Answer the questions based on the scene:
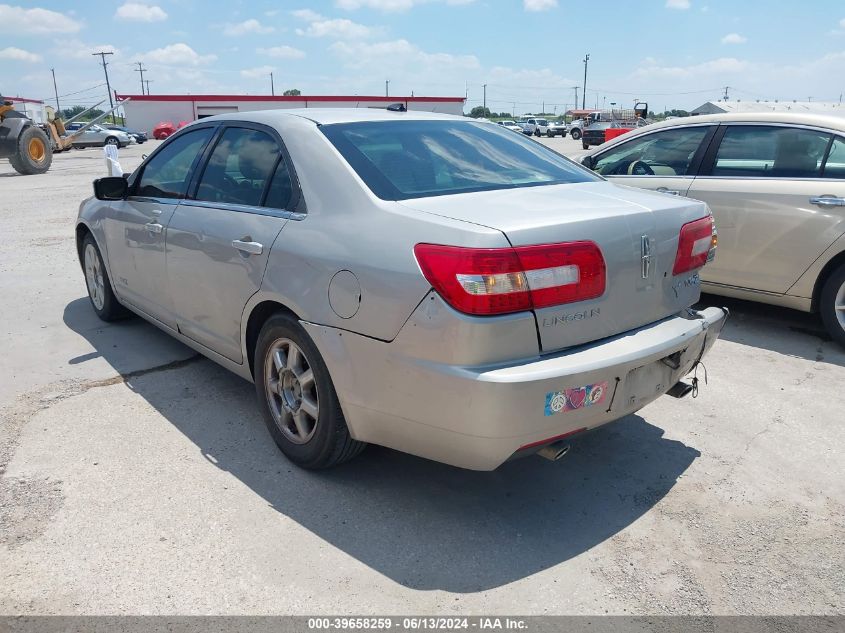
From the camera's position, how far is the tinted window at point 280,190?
3.21m

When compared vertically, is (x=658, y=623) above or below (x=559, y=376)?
below

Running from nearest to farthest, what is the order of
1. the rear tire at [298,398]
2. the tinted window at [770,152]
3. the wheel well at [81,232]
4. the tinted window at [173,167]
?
the rear tire at [298,398]
the tinted window at [173,167]
the tinted window at [770,152]
the wheel well at [81,232]

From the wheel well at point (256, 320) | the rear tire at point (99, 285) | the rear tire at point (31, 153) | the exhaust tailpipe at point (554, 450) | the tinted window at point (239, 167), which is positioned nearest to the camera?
the exhaust tailpipe at point (554, 450)

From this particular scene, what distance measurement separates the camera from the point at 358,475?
323 centimetres

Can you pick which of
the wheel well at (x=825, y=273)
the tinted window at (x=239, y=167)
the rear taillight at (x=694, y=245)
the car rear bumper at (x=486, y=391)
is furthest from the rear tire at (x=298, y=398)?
the wheel well at (x=825, y=273)

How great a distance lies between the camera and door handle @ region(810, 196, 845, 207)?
15.5ft

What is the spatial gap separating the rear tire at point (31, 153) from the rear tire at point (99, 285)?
1747 cm

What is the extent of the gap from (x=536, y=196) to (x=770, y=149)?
131 inches

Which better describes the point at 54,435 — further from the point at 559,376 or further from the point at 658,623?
the point at 658,623

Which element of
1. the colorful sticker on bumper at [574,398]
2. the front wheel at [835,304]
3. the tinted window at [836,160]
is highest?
the tinted window at [836,160]

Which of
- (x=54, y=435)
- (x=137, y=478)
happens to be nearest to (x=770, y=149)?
(x=137, y=478)

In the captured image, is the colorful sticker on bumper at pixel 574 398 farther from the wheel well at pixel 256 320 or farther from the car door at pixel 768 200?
the car door at pixel 768 200

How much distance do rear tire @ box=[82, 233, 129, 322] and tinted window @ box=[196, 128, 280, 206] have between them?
6.14 ft

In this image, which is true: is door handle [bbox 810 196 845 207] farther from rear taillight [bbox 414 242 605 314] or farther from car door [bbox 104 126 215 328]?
car door [bbox 104 126 215 328]
